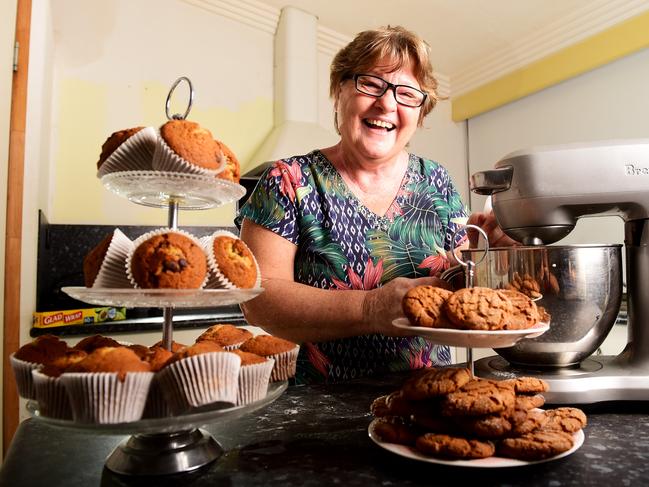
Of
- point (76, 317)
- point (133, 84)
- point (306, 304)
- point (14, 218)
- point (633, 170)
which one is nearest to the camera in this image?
point (633, 170)

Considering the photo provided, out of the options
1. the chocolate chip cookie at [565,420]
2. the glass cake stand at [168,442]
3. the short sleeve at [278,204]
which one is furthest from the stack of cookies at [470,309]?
the short sleeve at [278,204]

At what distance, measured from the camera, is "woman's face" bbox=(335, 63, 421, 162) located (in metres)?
1.19

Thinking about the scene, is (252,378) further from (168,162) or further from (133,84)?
(133,84)

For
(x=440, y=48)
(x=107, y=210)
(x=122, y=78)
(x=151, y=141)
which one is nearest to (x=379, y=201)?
(x=151, y=141)

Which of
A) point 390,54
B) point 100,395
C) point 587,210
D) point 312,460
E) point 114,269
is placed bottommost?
point 312,460

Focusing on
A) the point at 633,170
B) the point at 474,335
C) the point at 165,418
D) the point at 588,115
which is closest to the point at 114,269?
the point at 165,418

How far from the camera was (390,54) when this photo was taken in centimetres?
119

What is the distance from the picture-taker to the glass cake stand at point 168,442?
49cm

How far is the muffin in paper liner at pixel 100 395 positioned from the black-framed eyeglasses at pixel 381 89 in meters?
0.92

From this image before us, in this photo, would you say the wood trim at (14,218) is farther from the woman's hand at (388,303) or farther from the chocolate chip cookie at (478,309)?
the chocolate chip cookie at (478,309)

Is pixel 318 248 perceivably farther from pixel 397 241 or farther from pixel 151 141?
pixel 151 141

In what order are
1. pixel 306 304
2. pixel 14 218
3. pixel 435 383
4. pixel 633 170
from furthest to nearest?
1. pixel 14 218
2. pixel 306 304
3. pixel 633 170
4. pixel 435 383

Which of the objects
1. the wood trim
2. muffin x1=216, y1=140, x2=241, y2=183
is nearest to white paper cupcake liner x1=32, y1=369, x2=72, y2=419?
muffin x1=216, y1=140, x2=241, y2=183

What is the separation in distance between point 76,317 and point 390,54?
161 centimetres
